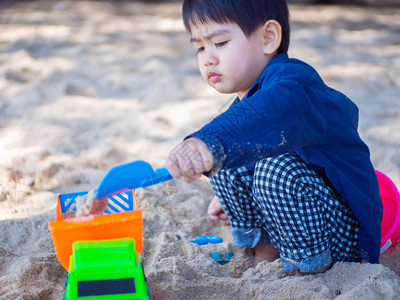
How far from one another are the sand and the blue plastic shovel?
24 centimetres

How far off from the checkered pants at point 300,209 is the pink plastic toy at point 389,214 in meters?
0.21

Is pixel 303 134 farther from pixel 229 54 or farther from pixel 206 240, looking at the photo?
pixel 206 240

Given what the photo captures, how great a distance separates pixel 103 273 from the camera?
956 mm

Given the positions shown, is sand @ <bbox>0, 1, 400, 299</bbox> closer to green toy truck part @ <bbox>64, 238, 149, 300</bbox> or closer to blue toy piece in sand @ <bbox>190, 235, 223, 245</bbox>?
blue toy piece in sand @ <bbox>190, 235, 223, 245</bbox>

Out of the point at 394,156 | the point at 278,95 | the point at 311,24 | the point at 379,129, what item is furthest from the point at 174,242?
the point at 311,24

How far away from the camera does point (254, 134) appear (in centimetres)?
102

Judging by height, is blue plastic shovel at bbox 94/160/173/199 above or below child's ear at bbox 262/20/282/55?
below

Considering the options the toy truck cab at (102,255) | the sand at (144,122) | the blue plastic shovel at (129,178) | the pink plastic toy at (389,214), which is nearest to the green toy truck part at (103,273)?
the toy truck cab at (102,255)

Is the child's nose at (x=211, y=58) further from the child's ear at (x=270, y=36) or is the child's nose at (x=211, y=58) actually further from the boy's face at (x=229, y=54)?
the child's ear at (x=270, y=36)

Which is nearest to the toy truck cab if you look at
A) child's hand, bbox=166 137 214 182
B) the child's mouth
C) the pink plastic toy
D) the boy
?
child's hand, bbox=166 137 214 182

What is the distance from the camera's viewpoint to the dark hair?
1.36 metres

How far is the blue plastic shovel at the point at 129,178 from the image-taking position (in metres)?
0.98

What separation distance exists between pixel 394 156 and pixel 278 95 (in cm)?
120

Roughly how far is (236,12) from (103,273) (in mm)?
800
